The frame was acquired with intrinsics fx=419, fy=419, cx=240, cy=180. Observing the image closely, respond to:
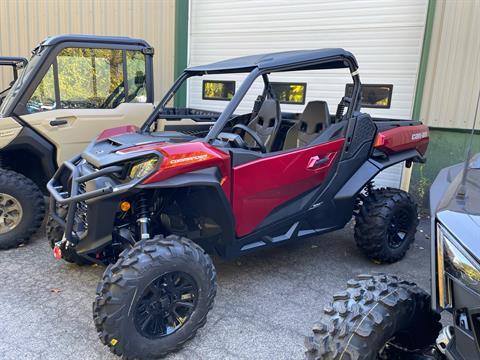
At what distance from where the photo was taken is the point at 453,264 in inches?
52.6

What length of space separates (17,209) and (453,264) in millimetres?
3899

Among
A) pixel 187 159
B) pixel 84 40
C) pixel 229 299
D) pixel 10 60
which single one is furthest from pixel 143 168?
pixel 10 60

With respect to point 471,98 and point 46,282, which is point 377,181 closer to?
point 471,98

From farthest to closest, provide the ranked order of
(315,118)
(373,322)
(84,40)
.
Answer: (84,40) → (315,118) → (373,322)

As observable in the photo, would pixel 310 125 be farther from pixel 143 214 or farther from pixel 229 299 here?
pixel 143 214

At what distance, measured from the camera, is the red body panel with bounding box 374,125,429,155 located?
3924 millimetres

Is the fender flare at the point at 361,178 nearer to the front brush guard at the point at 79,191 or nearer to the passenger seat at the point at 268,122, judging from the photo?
the passenger seat at the point at 268,122

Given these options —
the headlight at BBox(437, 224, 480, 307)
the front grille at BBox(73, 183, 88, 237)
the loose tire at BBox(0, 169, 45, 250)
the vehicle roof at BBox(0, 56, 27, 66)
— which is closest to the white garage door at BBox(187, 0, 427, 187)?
the vehicle roof at BBox(0, 56, 27, 66)

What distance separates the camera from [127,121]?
4688mm

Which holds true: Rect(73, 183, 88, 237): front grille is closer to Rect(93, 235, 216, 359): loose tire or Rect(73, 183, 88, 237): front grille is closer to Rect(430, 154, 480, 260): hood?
Rect(93, 235, 216, 359): loose tire

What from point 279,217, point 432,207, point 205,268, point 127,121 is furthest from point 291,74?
point 432,207

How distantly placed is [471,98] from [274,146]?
2795 millimetres

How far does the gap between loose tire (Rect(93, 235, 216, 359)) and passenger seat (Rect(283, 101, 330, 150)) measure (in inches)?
69.2

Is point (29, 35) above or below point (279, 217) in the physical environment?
above
